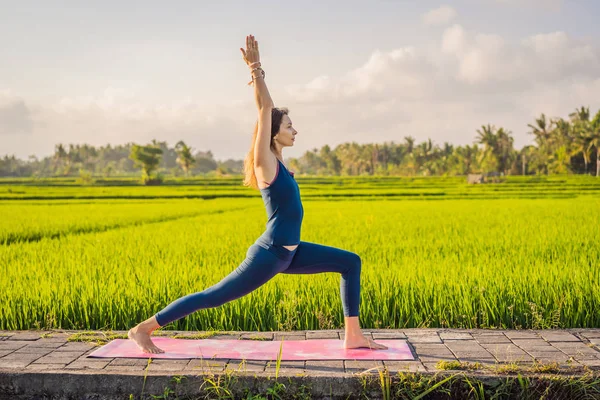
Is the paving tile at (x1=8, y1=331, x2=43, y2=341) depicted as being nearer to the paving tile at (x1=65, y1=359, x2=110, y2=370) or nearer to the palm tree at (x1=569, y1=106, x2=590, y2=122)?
the paving tile at (x1=65, y1=359, x2=110, y2=370)

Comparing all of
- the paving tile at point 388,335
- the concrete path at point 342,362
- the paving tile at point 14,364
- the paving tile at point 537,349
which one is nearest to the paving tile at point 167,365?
the concrete path at point 342,362

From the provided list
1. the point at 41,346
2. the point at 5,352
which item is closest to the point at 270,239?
the point at 41,346

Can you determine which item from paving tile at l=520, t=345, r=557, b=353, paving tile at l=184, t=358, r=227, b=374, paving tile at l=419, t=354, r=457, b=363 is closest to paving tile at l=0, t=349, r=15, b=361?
paving tile at l=184, t=358, r=227, b=374

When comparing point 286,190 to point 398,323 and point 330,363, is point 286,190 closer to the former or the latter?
point 330,363

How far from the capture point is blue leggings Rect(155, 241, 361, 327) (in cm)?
328

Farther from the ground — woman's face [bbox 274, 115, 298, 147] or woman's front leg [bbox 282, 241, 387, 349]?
woman's face [bbox 274, 115, 298, 147]

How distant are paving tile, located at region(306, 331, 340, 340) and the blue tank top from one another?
0.93m

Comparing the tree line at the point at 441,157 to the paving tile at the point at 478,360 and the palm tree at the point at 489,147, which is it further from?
the paving tile at the point at 478,360

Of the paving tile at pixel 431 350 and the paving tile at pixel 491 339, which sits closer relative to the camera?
→ the paving tile at pixel 431 350

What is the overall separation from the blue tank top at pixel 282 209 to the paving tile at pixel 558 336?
179cm

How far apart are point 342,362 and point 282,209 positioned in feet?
2.87

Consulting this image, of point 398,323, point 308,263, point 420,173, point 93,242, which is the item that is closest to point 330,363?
point 308,263

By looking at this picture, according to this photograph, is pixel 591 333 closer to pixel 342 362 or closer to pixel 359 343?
pixel 359 343

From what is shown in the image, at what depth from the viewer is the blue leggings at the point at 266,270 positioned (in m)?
3.28
